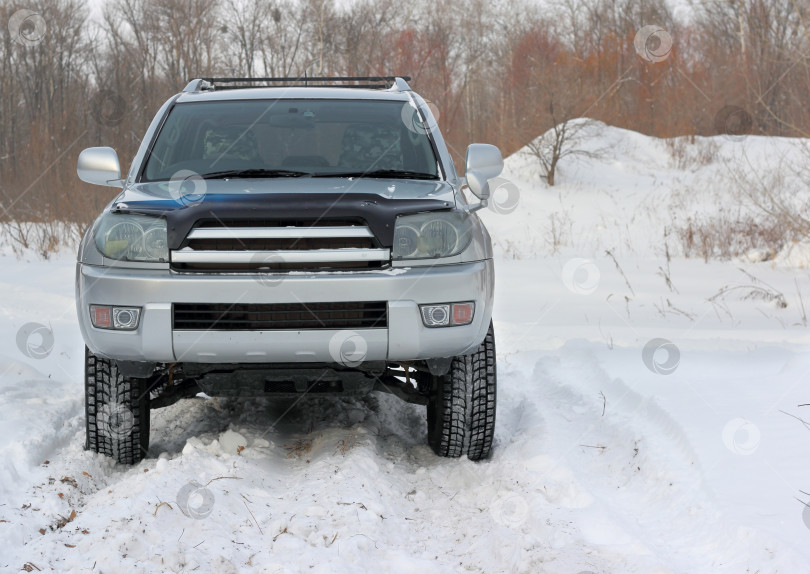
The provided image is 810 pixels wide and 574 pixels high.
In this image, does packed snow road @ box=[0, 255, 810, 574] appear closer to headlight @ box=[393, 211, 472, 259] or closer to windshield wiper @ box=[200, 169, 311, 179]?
headlight @ box=[393, 211, 472, 259]

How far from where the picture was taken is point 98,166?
14.1ft

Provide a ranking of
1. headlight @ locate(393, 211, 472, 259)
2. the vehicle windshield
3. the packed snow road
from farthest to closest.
→ the vehicle windshield < headlight @ locate(393, 211, 472, 259) < the packed snow road

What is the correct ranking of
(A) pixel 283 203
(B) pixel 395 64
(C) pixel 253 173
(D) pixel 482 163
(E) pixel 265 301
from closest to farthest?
(E) pixel 265 301
(A) pixel 283 203
(C) pixel 253 173
(D) pixel 482 163
(B) pixel 395 64

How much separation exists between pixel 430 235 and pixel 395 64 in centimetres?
3185

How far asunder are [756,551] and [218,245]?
231cm

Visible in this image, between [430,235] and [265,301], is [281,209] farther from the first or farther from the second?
[430,235]

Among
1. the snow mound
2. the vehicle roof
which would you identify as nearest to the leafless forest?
the snow mound

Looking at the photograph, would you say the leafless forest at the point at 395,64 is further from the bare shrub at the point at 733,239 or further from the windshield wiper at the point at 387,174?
the windshield wiper at the point at 387,174

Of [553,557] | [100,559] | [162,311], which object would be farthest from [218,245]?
[553,557]

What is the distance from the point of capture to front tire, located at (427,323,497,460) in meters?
3.78

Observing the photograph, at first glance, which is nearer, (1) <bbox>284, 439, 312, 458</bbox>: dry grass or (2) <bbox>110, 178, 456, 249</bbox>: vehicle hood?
(2) <bbox>110, 178, 456, 249</bbox>: vehicle hood

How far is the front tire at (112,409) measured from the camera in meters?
3.74

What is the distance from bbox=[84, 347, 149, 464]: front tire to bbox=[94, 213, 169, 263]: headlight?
0.60m

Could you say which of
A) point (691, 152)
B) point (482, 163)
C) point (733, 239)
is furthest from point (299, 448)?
point (691, 152)
